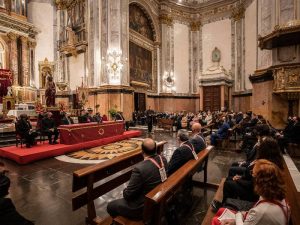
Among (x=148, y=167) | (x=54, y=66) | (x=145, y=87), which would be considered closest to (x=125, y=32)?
(x=145, y=87)

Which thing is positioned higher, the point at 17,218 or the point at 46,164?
the point at 17,218

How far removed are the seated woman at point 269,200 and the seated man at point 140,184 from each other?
0.98m

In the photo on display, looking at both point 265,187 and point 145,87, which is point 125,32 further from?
point 265,187

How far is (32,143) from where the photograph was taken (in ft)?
22.8

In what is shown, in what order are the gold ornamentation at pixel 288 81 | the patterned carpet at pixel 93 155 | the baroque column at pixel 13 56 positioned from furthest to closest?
the baroque column at pixel 13 56 < the gold ornamentation at pixel 288 81 < the patterned carpet at pixel 93 155

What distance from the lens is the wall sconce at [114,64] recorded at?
529 inches

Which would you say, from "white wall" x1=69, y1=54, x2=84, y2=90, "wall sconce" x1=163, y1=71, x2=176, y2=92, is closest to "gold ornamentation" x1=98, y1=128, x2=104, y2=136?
"white wall" x1=69, y1=54, x2=84, y2=90

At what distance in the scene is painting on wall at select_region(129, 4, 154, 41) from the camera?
16994 mm

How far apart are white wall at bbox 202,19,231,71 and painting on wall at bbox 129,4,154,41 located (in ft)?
18.8

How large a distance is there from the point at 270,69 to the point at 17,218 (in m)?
9.39

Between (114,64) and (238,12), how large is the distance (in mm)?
12791

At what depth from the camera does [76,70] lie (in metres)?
16.4

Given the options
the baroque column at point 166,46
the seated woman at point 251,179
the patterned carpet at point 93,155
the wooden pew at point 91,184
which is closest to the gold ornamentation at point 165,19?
the baroque column at point 166,46

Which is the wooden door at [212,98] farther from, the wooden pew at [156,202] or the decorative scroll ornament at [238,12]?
the wooden pew at [156,202]
